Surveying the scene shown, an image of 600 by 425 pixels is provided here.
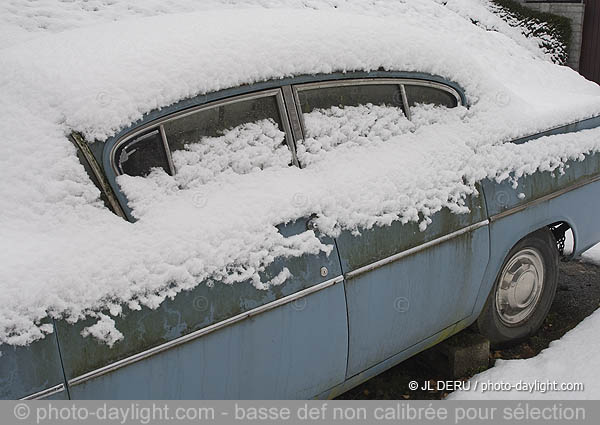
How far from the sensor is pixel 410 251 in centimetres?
252

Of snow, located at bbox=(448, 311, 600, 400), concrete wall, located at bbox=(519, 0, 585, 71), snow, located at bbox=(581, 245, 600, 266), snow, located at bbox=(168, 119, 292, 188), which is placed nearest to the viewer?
snow, located at bbox=(168, 119, 292, 188)

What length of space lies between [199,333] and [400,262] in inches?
37.1

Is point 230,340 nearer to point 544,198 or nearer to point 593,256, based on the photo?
point 544,198

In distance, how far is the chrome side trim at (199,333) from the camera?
1.77m

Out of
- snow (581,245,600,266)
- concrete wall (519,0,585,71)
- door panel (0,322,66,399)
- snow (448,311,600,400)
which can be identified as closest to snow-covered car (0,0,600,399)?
door panel (0,322,66,399)

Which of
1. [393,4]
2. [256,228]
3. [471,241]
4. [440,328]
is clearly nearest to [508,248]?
[471,241]

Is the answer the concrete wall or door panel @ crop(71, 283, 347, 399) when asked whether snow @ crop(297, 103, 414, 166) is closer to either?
door panel @ crop(71, 283, 347, 399)

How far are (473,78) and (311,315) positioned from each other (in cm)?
154

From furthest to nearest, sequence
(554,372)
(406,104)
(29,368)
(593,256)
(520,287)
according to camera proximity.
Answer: (593,256), (520,287), (554,372), (406,104), (29,368)

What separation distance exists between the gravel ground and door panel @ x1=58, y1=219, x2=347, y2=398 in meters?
0.80

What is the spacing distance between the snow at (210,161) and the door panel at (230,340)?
49mm

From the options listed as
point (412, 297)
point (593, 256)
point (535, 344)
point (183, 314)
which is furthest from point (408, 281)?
point (593, 256)

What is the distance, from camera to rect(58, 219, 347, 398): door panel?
5.90 feet
